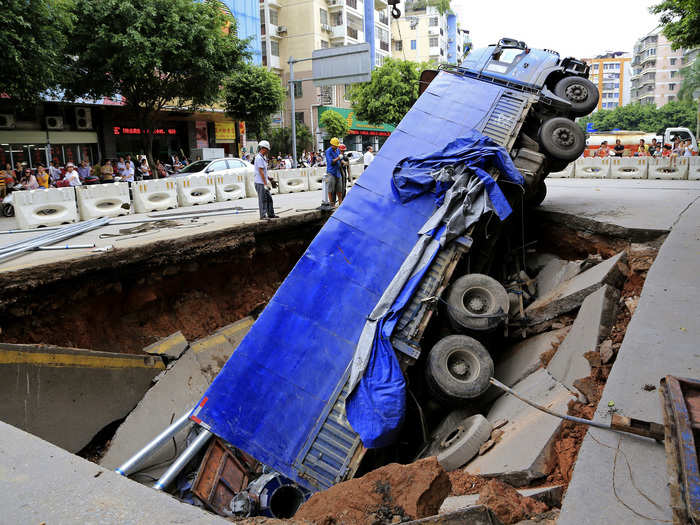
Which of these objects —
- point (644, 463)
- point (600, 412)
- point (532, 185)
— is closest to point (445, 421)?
point (600, 412)

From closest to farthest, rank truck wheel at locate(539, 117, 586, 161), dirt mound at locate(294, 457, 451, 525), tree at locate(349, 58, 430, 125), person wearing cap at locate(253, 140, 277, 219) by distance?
1. dirt mound at locate(294, 457, 451, 525)
2. truck wheel at locate(539, 117, 586, 161)
3. person wearing cap at locate(253, 140, 277, 219)
4. tree at locate(349, 58, 430, 125)

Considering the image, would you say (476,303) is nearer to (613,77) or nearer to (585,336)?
(585,336)

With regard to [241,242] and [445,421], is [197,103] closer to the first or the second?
[241,242]

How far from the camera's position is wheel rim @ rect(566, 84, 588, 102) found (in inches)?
358

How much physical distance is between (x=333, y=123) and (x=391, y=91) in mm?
5388

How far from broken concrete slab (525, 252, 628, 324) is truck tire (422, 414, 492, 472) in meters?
2.39

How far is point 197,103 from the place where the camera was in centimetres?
2088

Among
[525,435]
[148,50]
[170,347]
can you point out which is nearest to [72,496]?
[525,435]

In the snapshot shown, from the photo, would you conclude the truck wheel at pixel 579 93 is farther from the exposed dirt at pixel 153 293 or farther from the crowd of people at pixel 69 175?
the crowd of people at pixel 69 175

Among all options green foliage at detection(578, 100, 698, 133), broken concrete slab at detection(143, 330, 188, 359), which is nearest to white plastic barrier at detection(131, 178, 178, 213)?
broken concrete slab at detection(143, 330, 188, 359)

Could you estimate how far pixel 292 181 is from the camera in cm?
1812

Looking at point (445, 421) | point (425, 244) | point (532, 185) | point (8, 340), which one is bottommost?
point (445, 421)

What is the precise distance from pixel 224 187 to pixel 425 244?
1034cm

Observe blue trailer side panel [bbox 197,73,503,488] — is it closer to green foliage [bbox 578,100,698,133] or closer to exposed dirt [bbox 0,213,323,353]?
exposed dirt [bbox 0,213,323,353]
